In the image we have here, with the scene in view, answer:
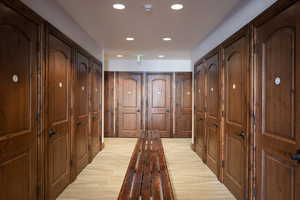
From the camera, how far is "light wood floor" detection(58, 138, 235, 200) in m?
2.81

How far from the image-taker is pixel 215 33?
3652 millimetres

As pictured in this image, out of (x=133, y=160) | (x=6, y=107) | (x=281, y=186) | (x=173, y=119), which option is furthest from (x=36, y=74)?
(x=173, y=119)

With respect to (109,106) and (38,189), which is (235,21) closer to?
(38,189)

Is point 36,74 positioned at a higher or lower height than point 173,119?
higher

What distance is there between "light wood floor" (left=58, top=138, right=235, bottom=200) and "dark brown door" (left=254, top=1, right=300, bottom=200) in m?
0.92

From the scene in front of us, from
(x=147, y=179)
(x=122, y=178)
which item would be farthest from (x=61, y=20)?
(x=122, y=178)

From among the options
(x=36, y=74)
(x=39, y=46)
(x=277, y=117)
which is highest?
(x=39, y=46)

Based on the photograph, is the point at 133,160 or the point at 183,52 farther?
the point at 183,52

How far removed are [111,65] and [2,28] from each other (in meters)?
5.23

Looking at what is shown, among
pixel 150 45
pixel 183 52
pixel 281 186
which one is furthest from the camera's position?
pixel 183 52

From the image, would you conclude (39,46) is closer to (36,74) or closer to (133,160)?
(36,74)

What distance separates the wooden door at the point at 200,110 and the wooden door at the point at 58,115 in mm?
2654

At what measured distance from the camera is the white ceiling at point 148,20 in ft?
8.71

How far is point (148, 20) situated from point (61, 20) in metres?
1.28
